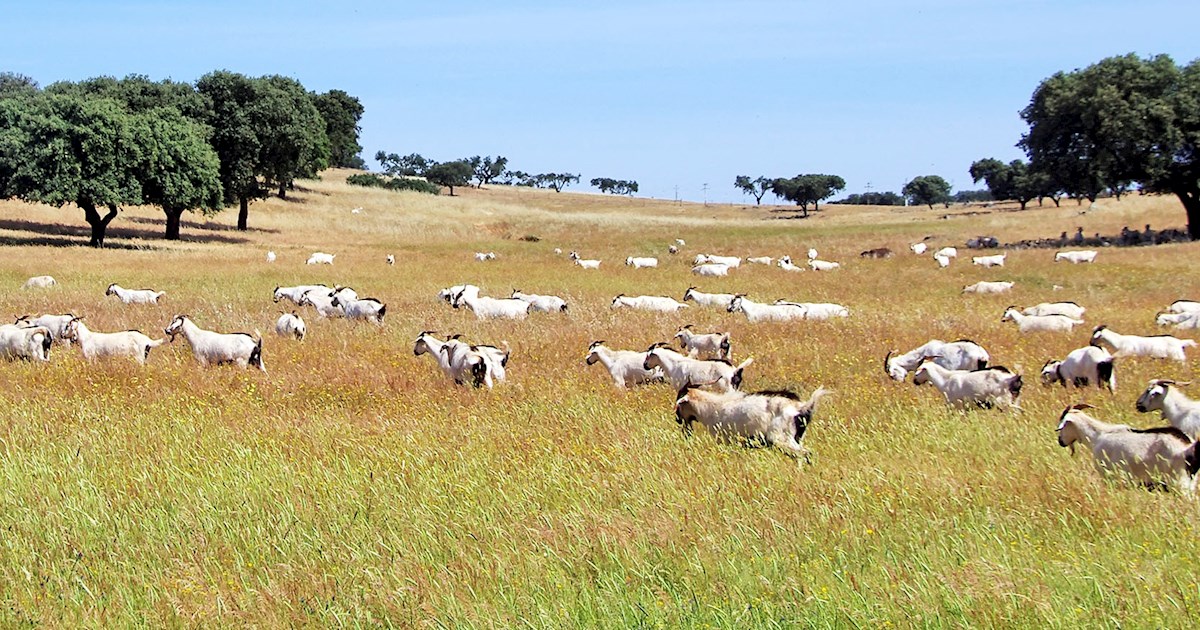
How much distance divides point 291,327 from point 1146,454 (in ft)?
51.2

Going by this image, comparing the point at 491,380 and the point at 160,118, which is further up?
the point at 160,118

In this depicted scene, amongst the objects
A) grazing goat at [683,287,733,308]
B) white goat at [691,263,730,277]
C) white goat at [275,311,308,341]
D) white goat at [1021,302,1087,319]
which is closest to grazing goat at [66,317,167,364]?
white goat at [275,311,308,341]

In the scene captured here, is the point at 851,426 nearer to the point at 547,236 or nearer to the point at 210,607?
the point at 210,607

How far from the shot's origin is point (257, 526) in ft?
23.4

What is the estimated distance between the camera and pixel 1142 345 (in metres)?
15.1

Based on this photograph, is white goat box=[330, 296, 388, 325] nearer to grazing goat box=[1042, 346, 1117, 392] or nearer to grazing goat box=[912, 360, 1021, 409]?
grazing goat box=[912, 360, 1021, 409]

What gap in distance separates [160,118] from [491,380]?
158ft

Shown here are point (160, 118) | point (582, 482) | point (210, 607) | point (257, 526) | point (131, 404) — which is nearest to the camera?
point (210, 607)

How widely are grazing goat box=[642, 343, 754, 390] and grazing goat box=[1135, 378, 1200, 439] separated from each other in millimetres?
4517

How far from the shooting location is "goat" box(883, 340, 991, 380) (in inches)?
540

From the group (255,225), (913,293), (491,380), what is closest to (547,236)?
(255,225)

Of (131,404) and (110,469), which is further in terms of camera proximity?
(131,404)

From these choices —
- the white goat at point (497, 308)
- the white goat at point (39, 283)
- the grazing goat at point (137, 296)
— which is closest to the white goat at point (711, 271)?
the white goat at point (497, 308)

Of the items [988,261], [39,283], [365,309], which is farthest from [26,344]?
[988,261]
